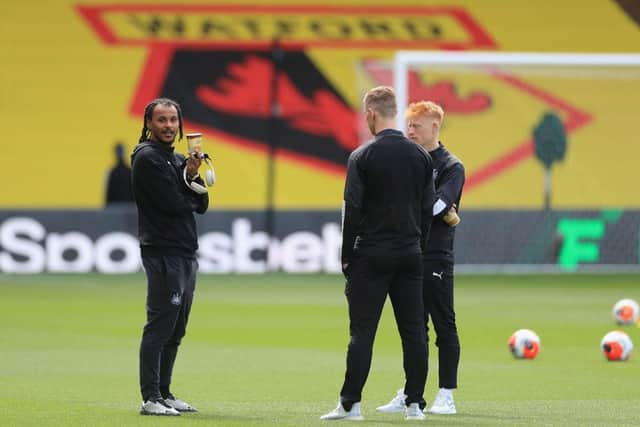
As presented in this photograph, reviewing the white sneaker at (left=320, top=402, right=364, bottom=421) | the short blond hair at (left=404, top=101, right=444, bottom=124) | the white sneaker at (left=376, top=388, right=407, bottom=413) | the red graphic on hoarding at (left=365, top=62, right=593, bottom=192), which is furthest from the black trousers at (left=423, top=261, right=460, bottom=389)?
the red graphic on hoarding at (left=365, top=62, right=593, bottom=192)

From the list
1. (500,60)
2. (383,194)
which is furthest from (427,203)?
(500,60)

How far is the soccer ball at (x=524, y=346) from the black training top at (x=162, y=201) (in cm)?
473

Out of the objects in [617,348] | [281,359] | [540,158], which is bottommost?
[281,359]

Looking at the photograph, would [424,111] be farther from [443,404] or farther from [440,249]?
[443,404]

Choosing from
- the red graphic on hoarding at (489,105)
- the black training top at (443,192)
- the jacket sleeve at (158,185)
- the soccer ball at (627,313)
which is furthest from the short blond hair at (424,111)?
the red graphic on hoarding at (489,105)

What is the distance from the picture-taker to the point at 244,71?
97.3ft

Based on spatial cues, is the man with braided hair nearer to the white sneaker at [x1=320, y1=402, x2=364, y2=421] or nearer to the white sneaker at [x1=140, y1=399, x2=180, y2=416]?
the white sneaker at [x1=140, y1=399, x2=180, y2=416]

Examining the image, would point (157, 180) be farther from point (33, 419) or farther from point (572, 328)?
point (572, 328)

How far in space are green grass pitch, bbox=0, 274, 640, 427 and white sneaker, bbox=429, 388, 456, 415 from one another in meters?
0.13

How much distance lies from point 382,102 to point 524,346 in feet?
16.4

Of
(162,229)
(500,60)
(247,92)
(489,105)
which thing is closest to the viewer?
(162,229)

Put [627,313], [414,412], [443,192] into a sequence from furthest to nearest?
[627,313]
[443,192]
[414,412]

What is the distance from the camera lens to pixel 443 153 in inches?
367

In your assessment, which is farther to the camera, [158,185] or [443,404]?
[443,404]
